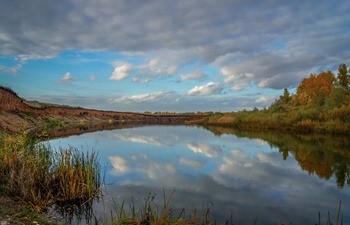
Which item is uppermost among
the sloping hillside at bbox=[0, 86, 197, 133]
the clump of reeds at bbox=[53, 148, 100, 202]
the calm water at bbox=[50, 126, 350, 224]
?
the sloping hillside at bbox=[0, 86, 197, 133]

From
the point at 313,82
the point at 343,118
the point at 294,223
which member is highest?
the point at 313,82

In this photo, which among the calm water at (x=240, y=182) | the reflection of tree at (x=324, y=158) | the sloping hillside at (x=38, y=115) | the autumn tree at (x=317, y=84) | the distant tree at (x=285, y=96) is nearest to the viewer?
the calm water at (x=240, y=182)

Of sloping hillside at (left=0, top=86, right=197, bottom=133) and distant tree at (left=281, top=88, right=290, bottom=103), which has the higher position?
distant tree at (left=281, top=88, right=290, bottom=103)

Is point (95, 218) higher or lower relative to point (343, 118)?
lower

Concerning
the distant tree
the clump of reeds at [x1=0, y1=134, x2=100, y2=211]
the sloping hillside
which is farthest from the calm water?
the distant tree

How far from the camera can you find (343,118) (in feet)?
106

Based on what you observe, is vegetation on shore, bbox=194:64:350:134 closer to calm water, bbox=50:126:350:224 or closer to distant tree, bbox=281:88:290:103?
distant tree, bbox=281:88:290:103

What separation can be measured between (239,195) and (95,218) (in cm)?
469

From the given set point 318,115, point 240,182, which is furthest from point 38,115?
point 240,182

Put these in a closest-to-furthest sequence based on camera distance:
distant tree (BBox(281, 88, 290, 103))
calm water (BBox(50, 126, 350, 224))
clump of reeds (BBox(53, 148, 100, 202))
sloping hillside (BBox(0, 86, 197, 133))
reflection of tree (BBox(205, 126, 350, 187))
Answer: calm water (BBox(50, 126, 350, 224))
clump of reeds (BBox(53, 148, 100, 202))
reflection of tree (BBox(205, 126, 350, 187))
sloping hillside (BBox(0, 86, 197, 133))
distant tree (BBox(281, 88, 290, 103))

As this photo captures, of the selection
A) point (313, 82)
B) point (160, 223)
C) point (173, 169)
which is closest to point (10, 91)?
point (173, 169)

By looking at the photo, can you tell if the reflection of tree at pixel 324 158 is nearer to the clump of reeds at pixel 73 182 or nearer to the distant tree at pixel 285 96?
the clump of reeds at pixel 73 182

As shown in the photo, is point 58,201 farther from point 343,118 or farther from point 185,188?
point 343,118

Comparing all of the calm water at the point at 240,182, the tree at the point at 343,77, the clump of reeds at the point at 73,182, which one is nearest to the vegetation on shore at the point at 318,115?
the tree at the point at 343,77
